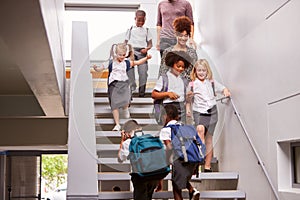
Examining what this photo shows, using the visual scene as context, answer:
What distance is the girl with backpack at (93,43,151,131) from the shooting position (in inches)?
211

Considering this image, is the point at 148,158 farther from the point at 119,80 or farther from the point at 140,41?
the point at 140,41

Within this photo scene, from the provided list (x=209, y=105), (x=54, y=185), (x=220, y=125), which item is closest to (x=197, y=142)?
(x=209, y=105)

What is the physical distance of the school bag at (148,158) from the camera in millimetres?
3729

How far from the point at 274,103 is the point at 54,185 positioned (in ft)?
48.2

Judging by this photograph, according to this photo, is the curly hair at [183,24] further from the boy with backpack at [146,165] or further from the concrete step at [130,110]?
the boy with backpack at [146,165]

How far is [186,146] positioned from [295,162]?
816 mm

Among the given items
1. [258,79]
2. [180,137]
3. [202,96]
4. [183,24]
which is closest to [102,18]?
[183,24]

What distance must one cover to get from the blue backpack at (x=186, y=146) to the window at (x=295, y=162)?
674 mm

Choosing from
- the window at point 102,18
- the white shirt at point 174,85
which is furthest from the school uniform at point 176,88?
the window at point 102,18

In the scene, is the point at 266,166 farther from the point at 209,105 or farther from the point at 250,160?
the point at 209,105

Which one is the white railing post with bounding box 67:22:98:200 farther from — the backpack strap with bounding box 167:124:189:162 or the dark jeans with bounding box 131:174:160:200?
the backpack strap with bounding box 167:124:189:162

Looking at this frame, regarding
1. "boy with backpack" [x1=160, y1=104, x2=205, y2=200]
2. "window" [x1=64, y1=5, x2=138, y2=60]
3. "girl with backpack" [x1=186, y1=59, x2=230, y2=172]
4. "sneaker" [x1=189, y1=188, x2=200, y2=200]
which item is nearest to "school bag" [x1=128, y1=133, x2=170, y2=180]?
"boy with backpack" [x1=160, y1=104, x2=205, y2=200]

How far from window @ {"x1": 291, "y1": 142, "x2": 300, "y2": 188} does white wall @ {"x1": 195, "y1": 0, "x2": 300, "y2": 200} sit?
0.20ft

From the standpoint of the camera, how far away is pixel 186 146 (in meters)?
3.97
